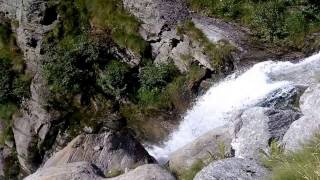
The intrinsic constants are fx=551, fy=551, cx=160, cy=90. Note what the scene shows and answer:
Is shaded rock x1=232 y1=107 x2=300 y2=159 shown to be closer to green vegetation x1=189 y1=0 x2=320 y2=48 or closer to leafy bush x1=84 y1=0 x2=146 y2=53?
green vegetation x1=189 y1=0 x2=320 y2=48

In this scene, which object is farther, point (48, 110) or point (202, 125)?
point (48, 110)

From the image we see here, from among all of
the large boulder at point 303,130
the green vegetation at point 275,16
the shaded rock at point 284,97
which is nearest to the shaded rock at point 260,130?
the large boulder at point 303,130

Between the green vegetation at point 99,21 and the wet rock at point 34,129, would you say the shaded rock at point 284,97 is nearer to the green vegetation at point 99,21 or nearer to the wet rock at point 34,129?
the green vegetation at point 99,21

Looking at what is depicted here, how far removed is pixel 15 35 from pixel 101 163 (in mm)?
9322

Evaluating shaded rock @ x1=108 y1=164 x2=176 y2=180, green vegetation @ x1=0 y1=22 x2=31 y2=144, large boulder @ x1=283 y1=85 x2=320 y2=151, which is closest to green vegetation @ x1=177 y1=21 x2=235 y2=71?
green vegetation @ x1=0 y1=22 x2=31 y2=144

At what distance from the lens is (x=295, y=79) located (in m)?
16.3

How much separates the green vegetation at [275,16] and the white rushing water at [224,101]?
1.33 metres

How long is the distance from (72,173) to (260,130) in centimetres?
406

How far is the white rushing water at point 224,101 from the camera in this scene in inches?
659

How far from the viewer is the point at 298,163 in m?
6.83

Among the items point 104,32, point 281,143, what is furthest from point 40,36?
point 281,143

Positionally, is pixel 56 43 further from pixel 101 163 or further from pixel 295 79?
pixel 295 79

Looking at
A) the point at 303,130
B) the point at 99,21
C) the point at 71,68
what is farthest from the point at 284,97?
the point at 99,21

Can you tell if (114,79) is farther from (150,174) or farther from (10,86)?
(150,174)
